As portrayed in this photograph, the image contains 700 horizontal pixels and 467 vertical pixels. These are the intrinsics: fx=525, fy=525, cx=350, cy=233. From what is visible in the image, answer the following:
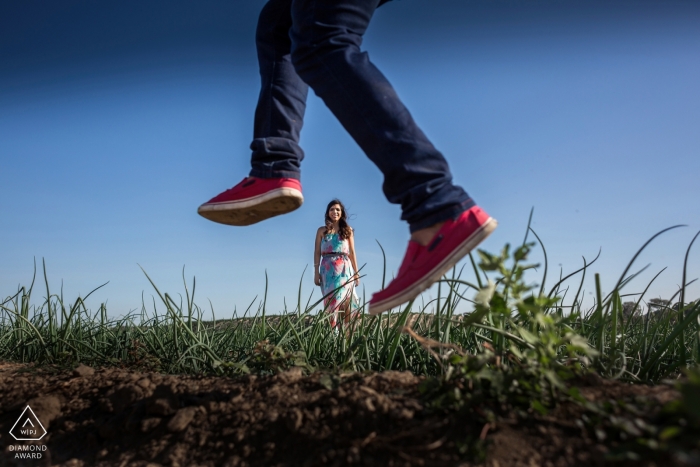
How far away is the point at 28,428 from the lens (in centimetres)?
153

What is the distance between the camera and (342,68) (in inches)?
60.4

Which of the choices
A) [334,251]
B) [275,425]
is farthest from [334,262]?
[275,425]

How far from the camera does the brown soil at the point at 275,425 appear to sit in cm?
97

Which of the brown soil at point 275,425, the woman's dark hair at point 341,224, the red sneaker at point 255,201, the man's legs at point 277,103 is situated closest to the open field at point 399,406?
the brown soil at point 275,425

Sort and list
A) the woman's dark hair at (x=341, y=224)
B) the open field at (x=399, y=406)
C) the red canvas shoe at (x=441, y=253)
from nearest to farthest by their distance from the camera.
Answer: the open field at (x=399, y=406) < the red canvas shoe at (x=441, y=253) < the woman's dark hair at (x=341, y=224)

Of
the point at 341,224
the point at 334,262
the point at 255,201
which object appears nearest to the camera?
the point at 255,201

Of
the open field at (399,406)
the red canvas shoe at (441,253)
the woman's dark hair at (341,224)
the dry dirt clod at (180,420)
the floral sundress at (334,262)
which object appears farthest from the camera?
the woman's dark hair at (341,224)

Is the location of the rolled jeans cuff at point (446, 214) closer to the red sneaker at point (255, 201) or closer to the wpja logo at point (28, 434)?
the red sneaker at point (255, 201)

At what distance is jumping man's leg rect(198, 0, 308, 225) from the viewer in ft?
6.05

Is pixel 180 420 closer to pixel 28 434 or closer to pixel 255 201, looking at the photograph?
pixel 28 434

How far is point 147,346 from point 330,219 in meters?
4.62

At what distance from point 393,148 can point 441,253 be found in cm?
33

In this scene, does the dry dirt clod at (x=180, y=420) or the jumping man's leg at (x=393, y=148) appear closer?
the dry dirt clod at (x=180, y=420)

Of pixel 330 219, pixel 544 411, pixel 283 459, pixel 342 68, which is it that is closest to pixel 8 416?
pixel 283 459
